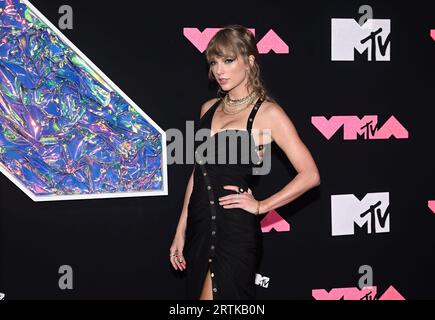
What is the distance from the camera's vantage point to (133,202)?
2.93 m

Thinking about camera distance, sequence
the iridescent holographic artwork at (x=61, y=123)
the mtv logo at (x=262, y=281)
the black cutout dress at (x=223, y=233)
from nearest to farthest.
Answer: the black cutout dress at (x=223, y=233)
the iridescent holographic artwork at (x=61, y=123)
the mtv logo at (x=262, y=281)

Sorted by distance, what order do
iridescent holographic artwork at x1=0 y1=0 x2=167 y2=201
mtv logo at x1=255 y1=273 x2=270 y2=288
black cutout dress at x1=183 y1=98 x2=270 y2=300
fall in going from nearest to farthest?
1. black cutout dress at x1=183 y1=98 x2=270 y2=300
2. iridescent holographic artwork at x1=0 y1=0 x2=167 y2=201
3. mtv logo at x1=255 y1=273 x2=270 y2=288

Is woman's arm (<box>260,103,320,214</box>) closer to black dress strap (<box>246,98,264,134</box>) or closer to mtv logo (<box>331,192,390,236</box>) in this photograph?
black dress strap (<box>246,98,264,134</box>)

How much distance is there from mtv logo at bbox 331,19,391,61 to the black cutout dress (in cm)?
95

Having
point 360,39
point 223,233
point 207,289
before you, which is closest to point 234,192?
point 223,233

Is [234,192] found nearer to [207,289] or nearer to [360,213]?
[207,289]

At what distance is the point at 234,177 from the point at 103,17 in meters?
1.08

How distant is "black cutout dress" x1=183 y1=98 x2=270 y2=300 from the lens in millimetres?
2307

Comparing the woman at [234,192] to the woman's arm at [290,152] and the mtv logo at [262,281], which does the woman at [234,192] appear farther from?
the mtv logo at [262,281]

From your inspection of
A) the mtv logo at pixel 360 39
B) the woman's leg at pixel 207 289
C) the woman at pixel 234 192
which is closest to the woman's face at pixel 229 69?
the woman at pixel 234 192

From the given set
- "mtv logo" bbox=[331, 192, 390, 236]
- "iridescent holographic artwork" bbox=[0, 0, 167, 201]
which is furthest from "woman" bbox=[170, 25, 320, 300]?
"mtv logo" bbox=[331, 192, 390, 236]

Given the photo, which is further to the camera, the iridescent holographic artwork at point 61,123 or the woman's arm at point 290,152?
A: the iridescent holographic artwork at point 61,123

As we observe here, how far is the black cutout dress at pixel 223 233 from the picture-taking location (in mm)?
2307
